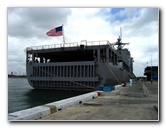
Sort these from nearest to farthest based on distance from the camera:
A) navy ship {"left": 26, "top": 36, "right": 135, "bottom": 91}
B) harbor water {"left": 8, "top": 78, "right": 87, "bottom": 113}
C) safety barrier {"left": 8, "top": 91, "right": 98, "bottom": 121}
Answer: safety barrier {"left": 8, "top": 91, "right": 98, "bottom": 121} < harbor water {"left": 8, "top": 78, "right": 87, "bottom": 113} < navy ship {"left": 26, "top": 36, "right": 135, "bottom": 91}

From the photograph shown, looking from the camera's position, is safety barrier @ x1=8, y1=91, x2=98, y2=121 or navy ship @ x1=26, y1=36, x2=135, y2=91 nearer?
safety barrier @ x1=8, y1=91, x2=98, y2=121

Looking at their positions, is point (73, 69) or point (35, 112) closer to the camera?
point (35, 112)

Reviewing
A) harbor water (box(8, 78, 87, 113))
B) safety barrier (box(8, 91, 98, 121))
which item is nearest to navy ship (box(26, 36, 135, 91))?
harbor water (box(8, 78, 87, 113))

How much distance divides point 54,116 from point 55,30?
18266 millimetres

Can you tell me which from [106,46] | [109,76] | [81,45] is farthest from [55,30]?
[109,76]

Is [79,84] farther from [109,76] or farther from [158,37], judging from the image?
[158,37]

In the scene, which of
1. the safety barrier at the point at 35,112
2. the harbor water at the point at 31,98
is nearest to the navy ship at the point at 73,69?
the harbor water at the point at 31,98

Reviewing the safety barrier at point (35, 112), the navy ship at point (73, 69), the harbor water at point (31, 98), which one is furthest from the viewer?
the navy ship at point (73, 69)

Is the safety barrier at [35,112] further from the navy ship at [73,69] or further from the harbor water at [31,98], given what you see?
the navy ship at [73,69]

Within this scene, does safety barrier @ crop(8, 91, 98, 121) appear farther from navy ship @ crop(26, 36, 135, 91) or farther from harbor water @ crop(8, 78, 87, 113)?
navy ship @ crop(26, 36, 135, 91)

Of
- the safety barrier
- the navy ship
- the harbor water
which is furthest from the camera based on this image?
the navy ship

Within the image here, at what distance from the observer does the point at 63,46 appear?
28094 millimetres

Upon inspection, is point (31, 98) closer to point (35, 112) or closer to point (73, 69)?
point (73, 69)

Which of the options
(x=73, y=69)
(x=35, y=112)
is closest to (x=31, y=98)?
(x=73, y=69)
